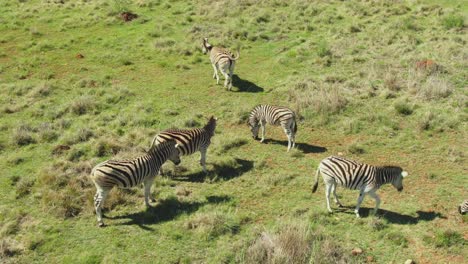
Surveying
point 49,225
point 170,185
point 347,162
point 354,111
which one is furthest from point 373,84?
point 49,225

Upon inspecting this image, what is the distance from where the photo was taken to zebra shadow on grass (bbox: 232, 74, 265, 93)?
74.5 feet

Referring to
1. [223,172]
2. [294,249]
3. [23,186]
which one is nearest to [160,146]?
[223,172]

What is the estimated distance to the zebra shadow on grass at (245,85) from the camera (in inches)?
894

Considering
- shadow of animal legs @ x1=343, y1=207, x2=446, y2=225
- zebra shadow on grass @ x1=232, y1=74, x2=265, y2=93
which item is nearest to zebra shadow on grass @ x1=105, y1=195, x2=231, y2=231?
shadow of animal legs @ x1=343, y1=207, x2=446, y2=225

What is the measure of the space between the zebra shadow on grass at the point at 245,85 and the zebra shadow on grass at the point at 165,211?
32.5 feet

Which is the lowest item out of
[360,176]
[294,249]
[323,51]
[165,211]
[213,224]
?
[165,211]

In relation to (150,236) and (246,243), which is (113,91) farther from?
(246,243)

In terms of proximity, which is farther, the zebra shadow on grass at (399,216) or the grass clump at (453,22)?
the grass clump at (453,22)

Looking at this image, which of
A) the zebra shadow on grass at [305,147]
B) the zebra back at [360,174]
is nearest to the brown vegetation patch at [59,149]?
the zebra shadow on grass at [305,147]

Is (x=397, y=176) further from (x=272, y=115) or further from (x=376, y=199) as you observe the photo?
(x=272, y=115)

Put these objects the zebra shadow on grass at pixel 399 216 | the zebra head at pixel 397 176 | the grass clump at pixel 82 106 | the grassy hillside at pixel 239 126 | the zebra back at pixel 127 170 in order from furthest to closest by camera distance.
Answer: the grass clump at pixel 82 106 < the zebra head at pixel 397 176 < the zebra shadow on grass at pixel 399 216 < the zebra back at pixel 127 170 < the grassy hillside at pixel 239 126

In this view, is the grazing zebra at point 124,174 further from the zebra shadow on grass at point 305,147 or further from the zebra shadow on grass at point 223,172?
the zebra shadow on grass at point 305,147

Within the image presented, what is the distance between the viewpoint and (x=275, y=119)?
55.9ft

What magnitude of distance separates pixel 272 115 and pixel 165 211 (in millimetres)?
6280
